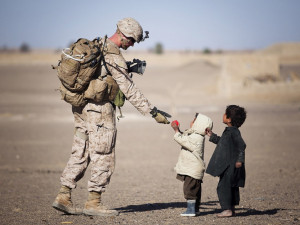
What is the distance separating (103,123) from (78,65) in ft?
2.50

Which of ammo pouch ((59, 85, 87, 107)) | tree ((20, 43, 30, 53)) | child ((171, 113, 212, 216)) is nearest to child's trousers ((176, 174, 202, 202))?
child ((171, 113, 212, 216))

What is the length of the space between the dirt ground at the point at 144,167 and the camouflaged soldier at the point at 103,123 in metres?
0.31

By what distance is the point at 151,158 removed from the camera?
14641 mm

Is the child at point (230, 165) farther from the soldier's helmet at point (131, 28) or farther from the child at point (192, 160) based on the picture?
the soldier's helmet at point (131, 28)

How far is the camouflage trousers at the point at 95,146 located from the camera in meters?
6.02

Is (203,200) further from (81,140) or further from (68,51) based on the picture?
(68,51)

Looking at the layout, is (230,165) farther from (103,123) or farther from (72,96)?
(72,96)

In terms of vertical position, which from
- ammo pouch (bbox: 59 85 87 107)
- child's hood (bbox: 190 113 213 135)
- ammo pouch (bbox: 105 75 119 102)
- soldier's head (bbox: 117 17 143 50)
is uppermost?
soldier's head (bbox: 117 17 143 50)

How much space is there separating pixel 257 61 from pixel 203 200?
34326 millimetres

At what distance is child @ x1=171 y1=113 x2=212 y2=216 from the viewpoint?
6.01 metres

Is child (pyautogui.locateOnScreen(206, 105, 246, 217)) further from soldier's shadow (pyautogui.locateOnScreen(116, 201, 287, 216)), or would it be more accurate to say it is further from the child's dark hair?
soldier's shadow (pyautogui.locateOnScreen(116, 201, 287, 216))

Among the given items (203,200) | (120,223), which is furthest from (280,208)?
(120,223)

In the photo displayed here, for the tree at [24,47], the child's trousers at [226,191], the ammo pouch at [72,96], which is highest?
the tree at [24,47]

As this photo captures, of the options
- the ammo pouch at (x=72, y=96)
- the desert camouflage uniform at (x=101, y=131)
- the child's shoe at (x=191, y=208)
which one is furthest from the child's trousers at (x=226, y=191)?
the ammo pouch at (x=72, y=96)
